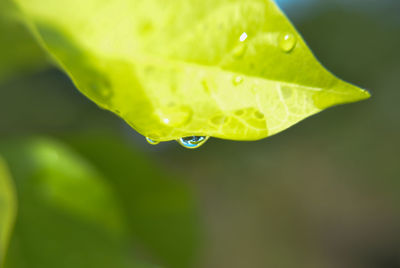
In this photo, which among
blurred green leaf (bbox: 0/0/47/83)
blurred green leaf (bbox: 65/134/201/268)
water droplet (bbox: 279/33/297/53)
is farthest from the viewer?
blurred green leaf (bbox: 65/134/201/268)

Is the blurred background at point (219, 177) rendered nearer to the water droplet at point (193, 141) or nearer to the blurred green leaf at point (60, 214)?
the blurred green leaf at point (60, 214)

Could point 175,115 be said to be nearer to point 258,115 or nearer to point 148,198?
point 258,115

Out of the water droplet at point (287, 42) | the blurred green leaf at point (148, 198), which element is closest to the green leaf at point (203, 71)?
the water droplet at point (287, 42)

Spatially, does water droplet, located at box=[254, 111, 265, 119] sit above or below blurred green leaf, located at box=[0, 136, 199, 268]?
below

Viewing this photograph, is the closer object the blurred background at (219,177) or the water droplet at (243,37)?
the water droplet at (243,37)

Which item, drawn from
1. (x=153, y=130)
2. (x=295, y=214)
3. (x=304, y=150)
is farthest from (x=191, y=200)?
(x=295, y=214)

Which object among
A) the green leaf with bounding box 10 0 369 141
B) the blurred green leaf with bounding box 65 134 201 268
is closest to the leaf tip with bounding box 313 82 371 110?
the green leaf with bounding box 10 0 369 141

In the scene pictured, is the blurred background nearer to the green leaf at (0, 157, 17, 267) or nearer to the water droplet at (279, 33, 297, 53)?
the green leaf at (0, 157, 17, 267)
